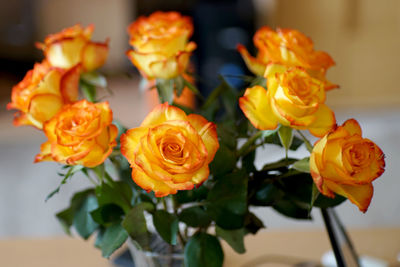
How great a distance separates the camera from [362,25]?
2.83m

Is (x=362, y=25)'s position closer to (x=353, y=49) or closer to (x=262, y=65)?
(x=353, y=49)

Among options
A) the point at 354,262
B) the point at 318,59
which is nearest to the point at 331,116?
the point at 318,59

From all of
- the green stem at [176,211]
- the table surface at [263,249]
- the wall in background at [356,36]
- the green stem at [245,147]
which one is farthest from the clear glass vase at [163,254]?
the wall in background at [356,36]

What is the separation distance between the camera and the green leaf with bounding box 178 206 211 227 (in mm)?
458

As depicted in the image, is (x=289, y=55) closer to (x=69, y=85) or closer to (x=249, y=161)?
(x=249, y=161)

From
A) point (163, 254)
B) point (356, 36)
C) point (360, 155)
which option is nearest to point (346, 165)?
point (360, 155)

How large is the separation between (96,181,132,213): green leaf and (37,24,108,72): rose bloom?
0.44 ft

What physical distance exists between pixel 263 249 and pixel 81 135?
0.51 meters

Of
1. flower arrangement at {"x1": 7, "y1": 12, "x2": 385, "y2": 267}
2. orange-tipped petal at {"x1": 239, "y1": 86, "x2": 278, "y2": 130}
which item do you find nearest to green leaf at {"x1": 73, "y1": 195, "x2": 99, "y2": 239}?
flower arrangement at {"x1": 7, "y1": 12, "x2": 385, "y2": 267}

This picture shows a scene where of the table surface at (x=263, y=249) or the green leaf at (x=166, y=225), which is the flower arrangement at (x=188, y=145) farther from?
the table surface at (x=263, y=249)

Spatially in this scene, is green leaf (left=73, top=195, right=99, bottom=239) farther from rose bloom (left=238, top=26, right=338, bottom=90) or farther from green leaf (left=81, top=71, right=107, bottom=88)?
rose bloom (left=238, top=26, right=338, bottom=90)

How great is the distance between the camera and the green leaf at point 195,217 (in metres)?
0.46

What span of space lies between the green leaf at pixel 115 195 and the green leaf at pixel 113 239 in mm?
23

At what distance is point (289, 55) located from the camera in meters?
0.45
